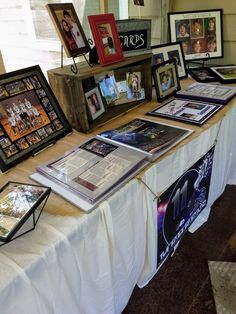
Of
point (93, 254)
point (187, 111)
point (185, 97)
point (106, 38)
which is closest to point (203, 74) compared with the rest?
point (185, 97)

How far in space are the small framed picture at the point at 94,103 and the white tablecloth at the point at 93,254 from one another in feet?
1.39

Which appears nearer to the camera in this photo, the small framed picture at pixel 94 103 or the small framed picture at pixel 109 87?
the small framed picture at pixel 94 103

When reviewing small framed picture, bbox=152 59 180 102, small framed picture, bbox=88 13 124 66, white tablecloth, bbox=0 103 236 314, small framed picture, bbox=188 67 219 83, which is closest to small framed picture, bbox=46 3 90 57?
small framed picture, bbox=88 13 124 66

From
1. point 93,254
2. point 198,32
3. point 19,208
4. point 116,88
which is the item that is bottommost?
point 93,254

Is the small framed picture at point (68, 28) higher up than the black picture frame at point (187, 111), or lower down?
higher up

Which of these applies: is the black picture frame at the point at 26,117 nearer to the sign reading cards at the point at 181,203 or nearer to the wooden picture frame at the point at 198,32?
the sign reading cards at the point at 181,203

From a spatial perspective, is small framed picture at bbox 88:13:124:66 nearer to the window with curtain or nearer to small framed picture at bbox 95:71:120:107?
small framed picture at bbox 95:71:120:107

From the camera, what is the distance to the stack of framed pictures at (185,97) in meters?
1.33

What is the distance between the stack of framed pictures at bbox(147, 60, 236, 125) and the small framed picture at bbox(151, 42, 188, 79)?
202mm

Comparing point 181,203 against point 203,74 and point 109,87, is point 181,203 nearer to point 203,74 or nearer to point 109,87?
point 109,87

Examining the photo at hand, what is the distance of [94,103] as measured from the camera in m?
1.25

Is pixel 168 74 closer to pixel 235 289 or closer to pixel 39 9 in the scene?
pixel 39 9

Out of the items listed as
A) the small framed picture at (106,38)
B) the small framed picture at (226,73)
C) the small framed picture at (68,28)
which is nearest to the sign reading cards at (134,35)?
the small framed picture at (106,38)

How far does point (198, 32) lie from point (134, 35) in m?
0.76
